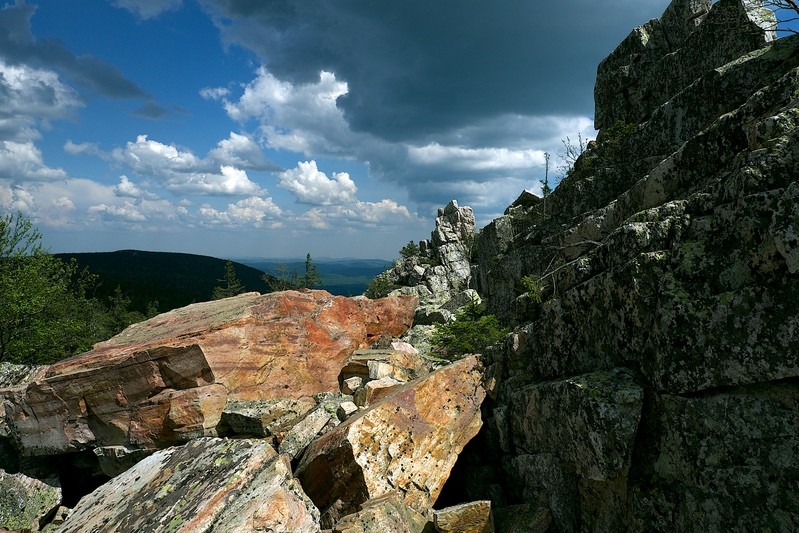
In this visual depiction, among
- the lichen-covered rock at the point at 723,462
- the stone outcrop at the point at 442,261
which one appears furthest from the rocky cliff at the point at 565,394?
the stone outcrop at the point at 442,261

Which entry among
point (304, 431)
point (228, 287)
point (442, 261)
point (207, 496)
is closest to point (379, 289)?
point (442, 261)

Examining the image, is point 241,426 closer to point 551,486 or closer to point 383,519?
point 383,519

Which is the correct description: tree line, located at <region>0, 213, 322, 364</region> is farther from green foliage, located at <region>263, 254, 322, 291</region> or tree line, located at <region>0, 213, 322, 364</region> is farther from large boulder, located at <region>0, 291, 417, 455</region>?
green foliage, located at <region>263, 254, 322, 291</region>

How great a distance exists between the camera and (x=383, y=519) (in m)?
7.89

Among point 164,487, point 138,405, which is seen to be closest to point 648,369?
point 164,487

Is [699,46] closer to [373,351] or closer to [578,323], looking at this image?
[578,323]

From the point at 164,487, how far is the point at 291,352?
28.5 ft

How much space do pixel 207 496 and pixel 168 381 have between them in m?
8.27

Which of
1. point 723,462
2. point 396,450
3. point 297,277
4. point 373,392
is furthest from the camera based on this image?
point 297,277

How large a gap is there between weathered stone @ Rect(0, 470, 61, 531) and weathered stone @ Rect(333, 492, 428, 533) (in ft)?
50.6

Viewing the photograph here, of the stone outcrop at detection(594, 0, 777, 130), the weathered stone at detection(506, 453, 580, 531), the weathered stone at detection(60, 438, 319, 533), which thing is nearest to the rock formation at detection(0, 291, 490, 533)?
the weathered stone at detection(60, 438, 319, 533)

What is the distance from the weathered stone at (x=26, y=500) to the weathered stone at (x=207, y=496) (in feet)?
30.0

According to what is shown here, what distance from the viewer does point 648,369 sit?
290 inches

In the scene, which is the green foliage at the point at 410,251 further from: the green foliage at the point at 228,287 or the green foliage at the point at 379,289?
the green foliage at the point at 228,287
